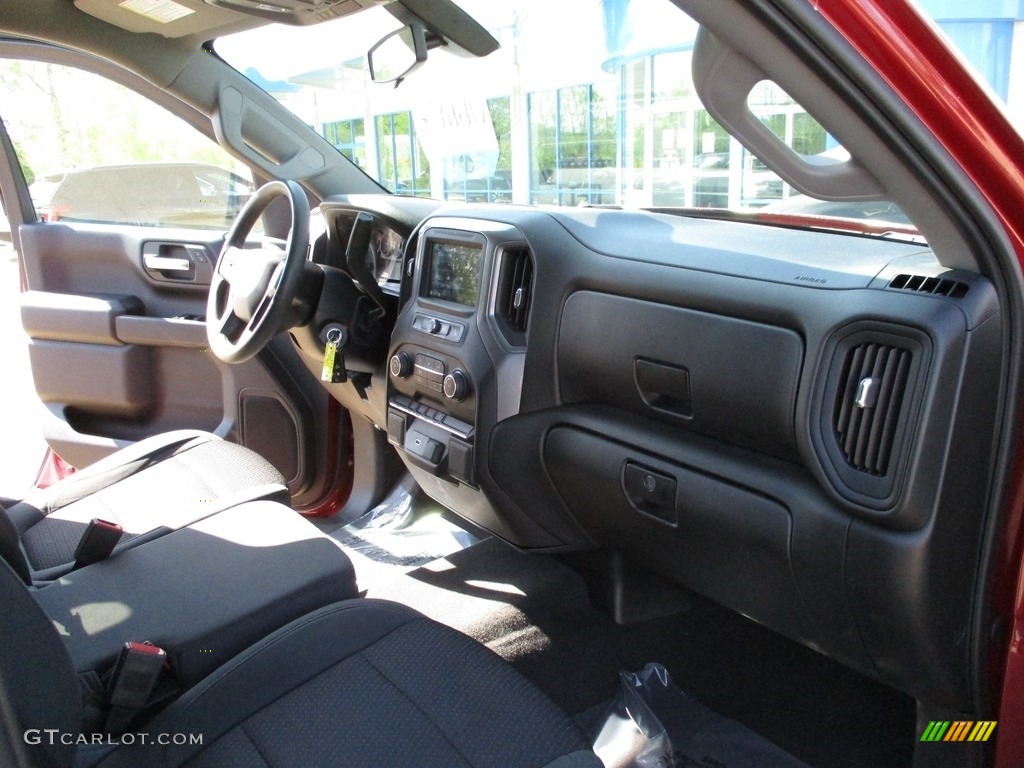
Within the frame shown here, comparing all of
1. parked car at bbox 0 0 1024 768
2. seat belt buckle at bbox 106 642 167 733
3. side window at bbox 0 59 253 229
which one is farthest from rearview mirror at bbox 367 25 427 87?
seat belt buckle at bbox 106 642 167 733

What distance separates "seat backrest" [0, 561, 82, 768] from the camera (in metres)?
0.95

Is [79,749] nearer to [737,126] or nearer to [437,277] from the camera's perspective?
[737,126]

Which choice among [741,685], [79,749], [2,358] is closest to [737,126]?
[79,749]

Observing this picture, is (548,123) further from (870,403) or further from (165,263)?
(870,403)

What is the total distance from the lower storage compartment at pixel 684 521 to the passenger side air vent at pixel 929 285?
39 cm

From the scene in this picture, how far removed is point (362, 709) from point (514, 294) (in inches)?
37.1

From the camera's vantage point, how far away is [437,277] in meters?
2.12

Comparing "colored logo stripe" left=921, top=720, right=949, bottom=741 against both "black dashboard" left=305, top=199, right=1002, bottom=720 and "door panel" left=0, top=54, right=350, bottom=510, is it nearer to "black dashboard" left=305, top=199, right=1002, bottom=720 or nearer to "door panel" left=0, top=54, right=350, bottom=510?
"black dashboard" left=305, top=199, right=1002, bottom=720

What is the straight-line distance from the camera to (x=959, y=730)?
4.26ft

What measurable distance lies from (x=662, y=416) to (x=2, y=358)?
11.1ft

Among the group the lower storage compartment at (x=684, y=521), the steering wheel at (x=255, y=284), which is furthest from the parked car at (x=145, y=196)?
the lower storage compartment at (x=684, y=521)

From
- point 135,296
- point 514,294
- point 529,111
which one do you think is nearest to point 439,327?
point 514,294

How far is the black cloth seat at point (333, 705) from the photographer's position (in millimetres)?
1047

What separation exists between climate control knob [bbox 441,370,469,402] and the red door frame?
3.62ft
